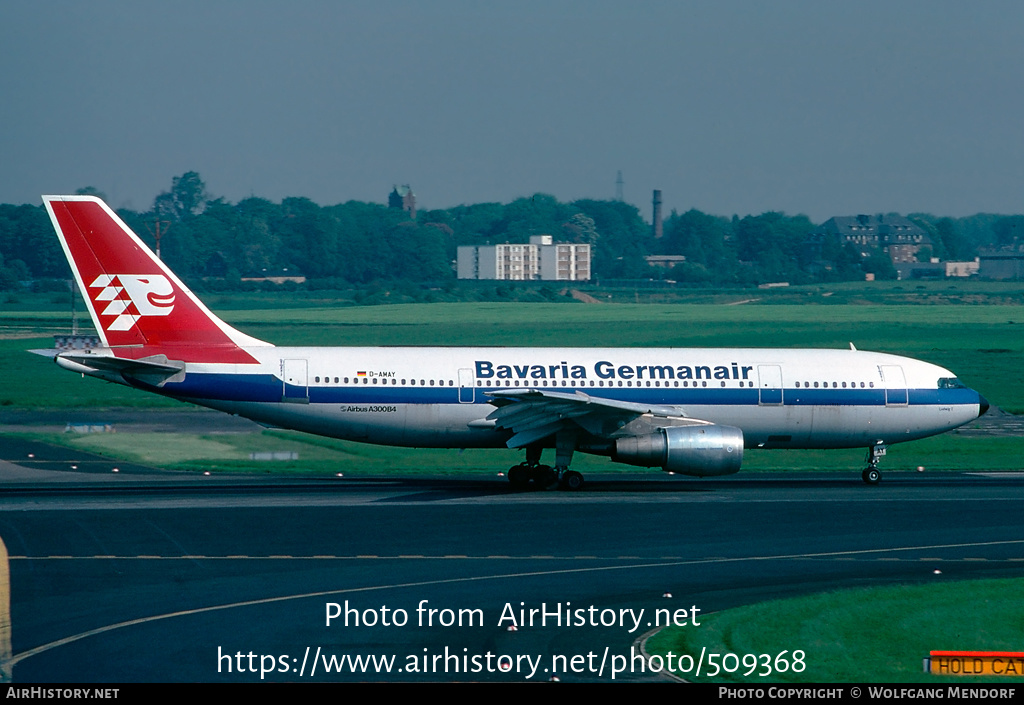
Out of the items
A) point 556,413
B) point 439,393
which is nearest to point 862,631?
point 556,413

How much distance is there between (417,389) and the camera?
35.2m

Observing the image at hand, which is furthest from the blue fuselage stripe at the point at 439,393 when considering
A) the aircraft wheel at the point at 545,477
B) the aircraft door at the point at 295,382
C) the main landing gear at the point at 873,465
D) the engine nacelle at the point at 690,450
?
the engine nacelle at the point at 690,450

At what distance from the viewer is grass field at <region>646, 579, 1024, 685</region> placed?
1727cm

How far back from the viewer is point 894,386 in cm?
3831

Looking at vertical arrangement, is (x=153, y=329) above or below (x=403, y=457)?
above

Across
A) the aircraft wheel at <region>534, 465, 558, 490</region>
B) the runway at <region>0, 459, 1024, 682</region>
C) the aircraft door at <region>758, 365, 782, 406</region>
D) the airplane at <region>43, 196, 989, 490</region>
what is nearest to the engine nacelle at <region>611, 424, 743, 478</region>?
the airplane at <region>43, 196, 989, 490</region>

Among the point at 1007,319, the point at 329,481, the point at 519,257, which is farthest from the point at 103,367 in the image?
the point at 519,257

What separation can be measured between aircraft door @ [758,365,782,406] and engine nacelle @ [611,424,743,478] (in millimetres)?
3162

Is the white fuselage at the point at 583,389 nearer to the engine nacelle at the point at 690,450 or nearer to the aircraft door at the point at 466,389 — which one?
the aircraft door at the point at 466,389

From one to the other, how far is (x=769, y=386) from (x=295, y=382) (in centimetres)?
1335

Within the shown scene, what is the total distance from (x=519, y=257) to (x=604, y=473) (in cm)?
15746

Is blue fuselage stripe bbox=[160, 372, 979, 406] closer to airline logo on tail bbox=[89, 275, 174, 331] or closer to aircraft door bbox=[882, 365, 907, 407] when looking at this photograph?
aircraft door bbox=[882, 365, 907, 407]

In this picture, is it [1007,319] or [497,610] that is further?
[1007,319]
